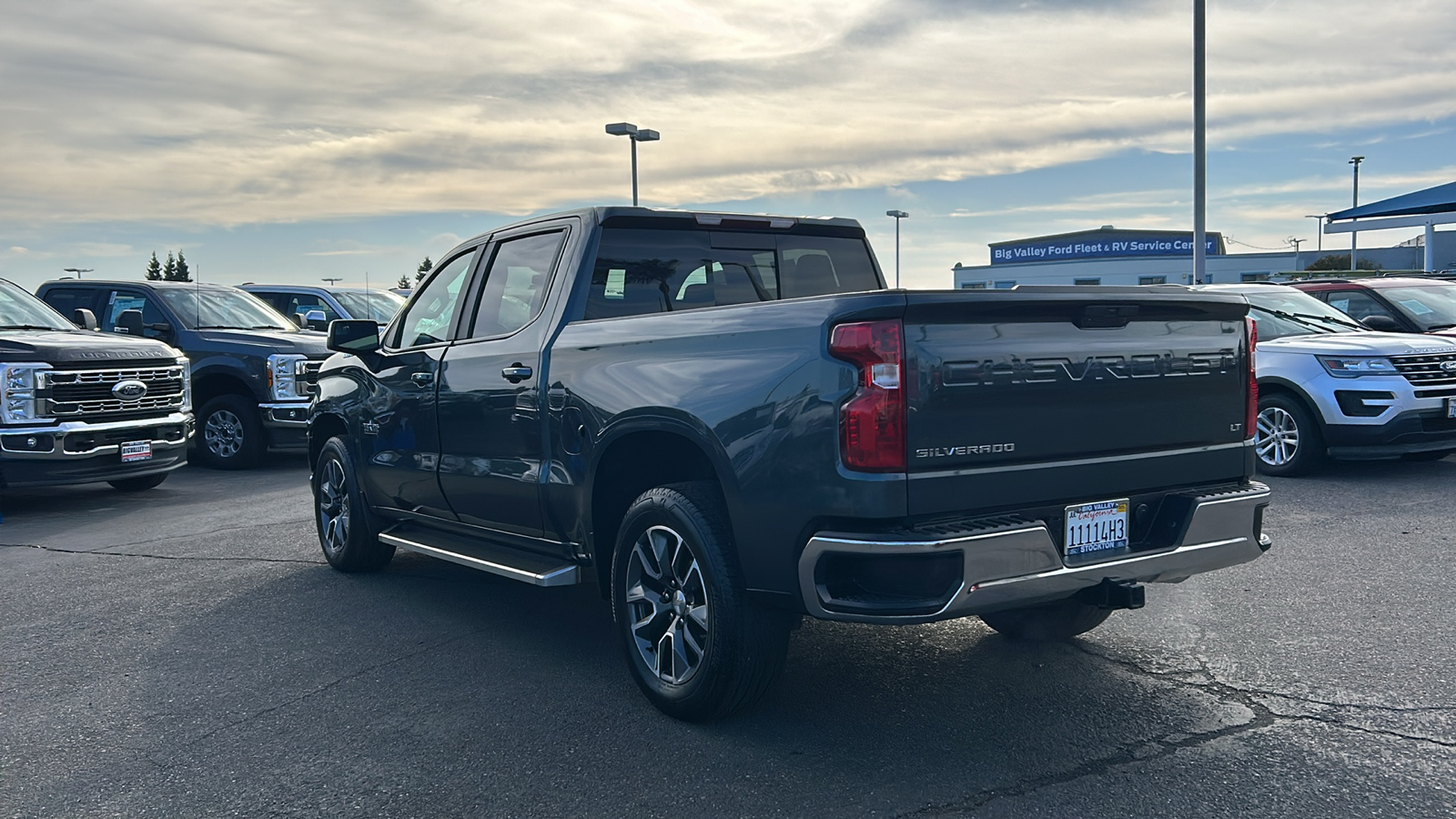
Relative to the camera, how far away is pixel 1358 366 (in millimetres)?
9656

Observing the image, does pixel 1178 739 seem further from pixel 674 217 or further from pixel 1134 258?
pixel 1134 258

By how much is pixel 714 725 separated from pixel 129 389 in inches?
317

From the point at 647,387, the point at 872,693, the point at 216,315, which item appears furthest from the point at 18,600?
the point at 216,315

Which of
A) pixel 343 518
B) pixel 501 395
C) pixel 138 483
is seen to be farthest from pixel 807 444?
pixel 138 483

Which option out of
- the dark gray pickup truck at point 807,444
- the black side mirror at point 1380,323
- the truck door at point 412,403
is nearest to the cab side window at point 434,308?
the truck door at point 412,403

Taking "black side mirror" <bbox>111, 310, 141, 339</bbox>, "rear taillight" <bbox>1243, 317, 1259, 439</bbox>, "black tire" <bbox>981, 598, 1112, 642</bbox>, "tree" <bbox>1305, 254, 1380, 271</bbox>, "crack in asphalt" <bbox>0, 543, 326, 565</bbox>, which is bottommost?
"crack in asphalt" <bbox>0, 543, 326, 565</bbox>

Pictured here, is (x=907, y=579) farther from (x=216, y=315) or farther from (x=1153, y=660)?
(x=216, y=315)

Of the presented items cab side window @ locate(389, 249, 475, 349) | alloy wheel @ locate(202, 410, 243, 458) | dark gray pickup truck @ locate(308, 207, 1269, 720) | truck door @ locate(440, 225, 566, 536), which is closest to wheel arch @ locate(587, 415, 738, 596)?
dark gray pickup truck @ locate(308, 207, 1269, 720)

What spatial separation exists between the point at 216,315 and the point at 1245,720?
12320 mm

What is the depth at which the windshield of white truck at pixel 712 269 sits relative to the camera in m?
5.29

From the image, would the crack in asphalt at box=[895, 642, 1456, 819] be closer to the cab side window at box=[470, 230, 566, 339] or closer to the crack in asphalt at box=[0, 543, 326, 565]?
the cab side window at box=[470, 230, 566, 339]

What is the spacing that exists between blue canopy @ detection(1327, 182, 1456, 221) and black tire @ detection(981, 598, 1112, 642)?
91.0 ft

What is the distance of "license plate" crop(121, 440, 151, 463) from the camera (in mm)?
10197

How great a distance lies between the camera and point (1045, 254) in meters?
66.9
